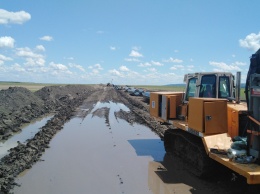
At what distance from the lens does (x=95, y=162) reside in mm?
10477

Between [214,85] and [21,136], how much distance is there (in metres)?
9.98

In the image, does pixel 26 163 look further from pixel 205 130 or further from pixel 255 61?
pixel 255 61

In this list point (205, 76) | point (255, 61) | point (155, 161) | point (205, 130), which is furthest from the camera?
point (155, 161)

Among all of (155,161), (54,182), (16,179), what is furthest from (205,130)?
(16,179)

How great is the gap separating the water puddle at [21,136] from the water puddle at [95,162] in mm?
1535

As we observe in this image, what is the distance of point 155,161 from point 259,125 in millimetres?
5345

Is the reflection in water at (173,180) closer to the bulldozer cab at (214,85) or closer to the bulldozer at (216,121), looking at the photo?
the bulldozer at (216,121)

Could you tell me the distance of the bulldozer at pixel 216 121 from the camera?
621cm

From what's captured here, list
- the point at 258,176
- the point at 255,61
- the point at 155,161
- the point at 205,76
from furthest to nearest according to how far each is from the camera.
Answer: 1. the point at 155,161
2. the point at 205,76
3. the point at 255,61
4. the point at 258,176

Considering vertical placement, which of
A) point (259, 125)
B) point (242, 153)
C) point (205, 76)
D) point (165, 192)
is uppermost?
point (205, 76)

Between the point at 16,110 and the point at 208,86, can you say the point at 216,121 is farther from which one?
the point at 16,110

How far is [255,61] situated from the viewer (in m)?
6.39

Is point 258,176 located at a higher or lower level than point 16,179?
higher

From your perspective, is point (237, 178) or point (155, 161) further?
point (155, 161)
